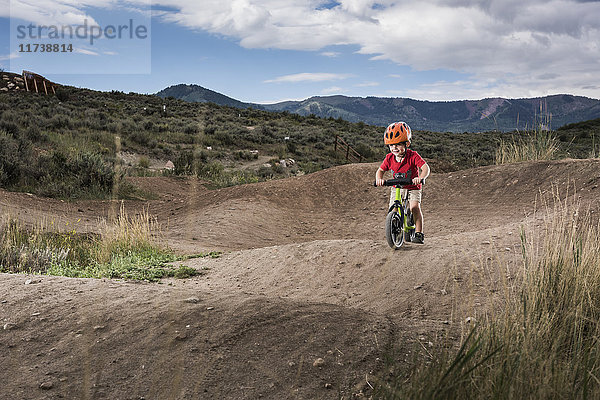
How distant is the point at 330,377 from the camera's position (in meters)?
2.87

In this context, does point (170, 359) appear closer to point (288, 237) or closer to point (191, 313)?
A: point (191, 313)

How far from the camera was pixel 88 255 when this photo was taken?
740 cm

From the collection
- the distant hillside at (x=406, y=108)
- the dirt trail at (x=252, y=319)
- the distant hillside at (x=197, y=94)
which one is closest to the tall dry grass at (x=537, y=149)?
the dirt trail at (x=252, y=319)

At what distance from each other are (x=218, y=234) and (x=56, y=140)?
13762mm

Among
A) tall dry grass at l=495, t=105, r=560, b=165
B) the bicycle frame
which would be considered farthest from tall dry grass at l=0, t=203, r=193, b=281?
tall dry grass at l=495, t=105, r=560, b=165

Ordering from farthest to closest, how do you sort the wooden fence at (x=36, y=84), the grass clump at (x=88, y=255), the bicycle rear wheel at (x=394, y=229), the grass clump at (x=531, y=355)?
the wooden fence at (x=36, y=84) < the grass clump at (x=88, y=255) < the bicycle rear wheel at (x=394, y=229) < the grass clump at (x=531, y=355)

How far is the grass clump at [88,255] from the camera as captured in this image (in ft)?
20.5

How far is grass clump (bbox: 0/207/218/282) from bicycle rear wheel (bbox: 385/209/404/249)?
268cm

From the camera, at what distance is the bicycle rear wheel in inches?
213

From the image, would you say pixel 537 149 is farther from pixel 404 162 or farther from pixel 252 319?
pixel 252 319

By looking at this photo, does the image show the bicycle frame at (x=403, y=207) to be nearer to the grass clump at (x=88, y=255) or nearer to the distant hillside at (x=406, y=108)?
the grass clump at (x=88, y=255)

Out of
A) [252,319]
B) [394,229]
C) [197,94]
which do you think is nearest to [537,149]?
[394,229]

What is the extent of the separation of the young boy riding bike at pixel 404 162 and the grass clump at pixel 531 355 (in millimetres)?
1993

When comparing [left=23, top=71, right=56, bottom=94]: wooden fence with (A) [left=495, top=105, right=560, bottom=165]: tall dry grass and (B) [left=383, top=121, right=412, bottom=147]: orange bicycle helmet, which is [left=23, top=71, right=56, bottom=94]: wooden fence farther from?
(B) [left=383, top=121, right=412, bottom=147]: orange bicycle helmet
